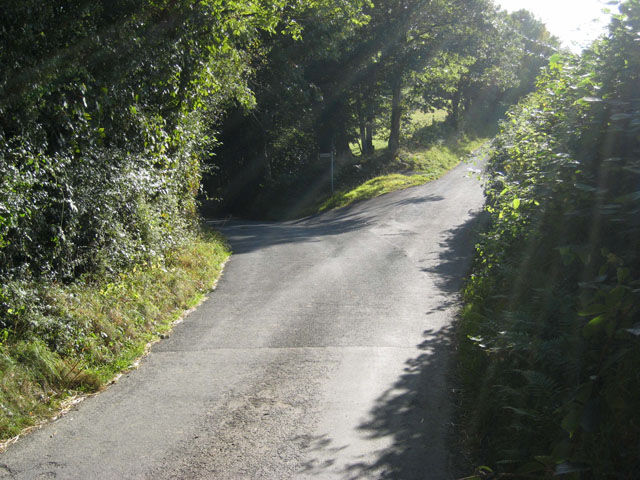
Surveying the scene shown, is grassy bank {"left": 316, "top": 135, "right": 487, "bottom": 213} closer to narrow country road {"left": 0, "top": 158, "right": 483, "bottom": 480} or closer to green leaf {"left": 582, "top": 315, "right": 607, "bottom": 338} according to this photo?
narrow country road {"left": 0, "top": 158, "right": 483, "bottom": 480}

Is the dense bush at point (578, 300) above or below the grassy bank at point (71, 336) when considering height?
above

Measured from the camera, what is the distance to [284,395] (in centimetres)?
630

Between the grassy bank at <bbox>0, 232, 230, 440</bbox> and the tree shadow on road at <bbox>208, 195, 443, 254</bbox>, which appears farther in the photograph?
the tree shadow on road at <bbox>208, 195, 443, 254</bbox>

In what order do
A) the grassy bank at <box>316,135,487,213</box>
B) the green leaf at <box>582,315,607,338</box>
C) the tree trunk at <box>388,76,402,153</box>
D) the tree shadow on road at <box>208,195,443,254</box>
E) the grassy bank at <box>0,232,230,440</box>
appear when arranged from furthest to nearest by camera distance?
the tree trunk at <box>388,76,402,153</box>, the grassy bank at <box>316,135,487,213</box>, the tree shadow on road at <box>208,195,443,254</box>, the grassy bank at <box>0,232,230,440</box>, the green leaf at <box>582,315,607,338</box>

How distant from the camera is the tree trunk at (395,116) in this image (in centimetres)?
3497

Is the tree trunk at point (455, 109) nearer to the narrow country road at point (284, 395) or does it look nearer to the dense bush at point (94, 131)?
the dense bush at point (94, 131)

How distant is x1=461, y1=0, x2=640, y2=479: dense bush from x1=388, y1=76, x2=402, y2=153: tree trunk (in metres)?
29.5

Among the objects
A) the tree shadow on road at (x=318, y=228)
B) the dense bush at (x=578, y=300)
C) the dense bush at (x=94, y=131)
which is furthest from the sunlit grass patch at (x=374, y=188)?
the dense bush at (x=578, y=300)

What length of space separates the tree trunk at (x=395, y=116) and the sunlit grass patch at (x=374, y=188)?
12.1 ft

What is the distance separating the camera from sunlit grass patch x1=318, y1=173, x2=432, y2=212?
101ft

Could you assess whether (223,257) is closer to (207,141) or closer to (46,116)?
(207,141)

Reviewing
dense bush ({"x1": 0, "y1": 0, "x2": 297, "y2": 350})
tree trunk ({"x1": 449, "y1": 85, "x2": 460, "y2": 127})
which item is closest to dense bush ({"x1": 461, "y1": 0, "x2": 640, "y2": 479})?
dense bush ({"x1": 0, "y1": 0, "x2": 297, "y2": 350})

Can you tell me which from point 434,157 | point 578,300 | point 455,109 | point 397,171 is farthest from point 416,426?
point 455,109

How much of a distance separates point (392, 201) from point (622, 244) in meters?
23.6
